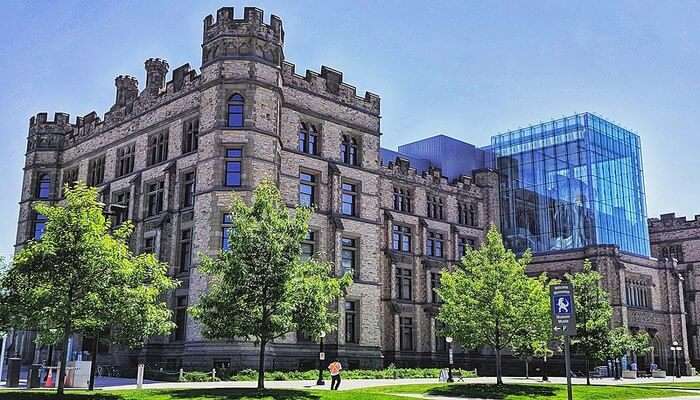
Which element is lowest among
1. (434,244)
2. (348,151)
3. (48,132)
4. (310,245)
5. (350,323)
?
(350,323)

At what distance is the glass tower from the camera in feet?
202

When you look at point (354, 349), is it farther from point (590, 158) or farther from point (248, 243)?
point (590, 158)

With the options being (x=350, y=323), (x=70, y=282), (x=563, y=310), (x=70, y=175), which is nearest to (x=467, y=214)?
(x=350, y=323)

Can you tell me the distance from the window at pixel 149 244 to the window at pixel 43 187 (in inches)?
627

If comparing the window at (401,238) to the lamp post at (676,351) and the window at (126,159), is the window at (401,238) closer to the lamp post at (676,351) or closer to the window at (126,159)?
the window at (126,159)

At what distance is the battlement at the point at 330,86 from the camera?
43.9m

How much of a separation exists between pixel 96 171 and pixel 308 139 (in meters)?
17.8

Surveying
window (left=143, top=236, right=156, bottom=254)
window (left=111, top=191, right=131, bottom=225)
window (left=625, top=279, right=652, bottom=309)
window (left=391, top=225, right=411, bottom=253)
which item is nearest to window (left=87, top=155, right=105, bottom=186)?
window (left=111, top=191, right=131, bottom=225)

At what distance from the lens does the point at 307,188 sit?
4406cm

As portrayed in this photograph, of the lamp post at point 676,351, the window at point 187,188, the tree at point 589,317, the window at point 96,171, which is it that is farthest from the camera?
the lamp post at point 676,351

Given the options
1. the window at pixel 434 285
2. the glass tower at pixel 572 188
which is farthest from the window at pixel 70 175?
the glass tower at pixel 572 188

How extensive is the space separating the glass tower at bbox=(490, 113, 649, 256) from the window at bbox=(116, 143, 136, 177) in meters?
34.1

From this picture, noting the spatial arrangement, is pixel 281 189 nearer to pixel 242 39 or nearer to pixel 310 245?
pixel 310 245

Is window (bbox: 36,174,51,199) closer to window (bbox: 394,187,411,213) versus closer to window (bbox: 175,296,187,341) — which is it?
window (bbox: 175,296,187,341)
